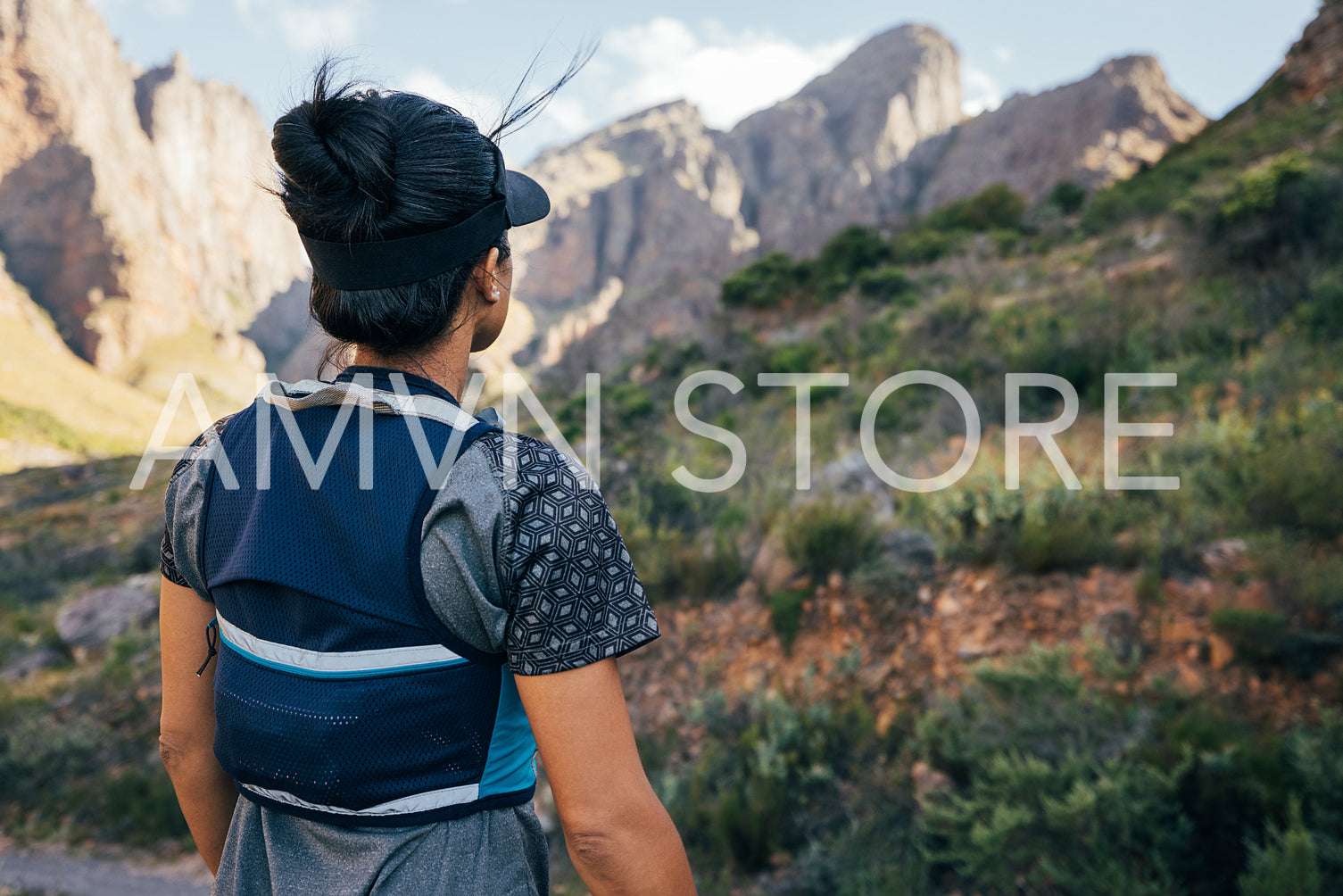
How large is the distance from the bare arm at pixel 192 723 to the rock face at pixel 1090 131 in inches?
1629

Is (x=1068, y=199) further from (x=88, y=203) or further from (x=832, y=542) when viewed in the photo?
(x=88, y=203)

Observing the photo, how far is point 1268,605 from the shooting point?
Answer: 118 inches

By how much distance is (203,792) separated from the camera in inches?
45.8

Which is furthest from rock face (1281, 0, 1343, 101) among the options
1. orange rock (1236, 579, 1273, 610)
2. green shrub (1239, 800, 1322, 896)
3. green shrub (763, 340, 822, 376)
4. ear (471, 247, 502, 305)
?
ear (471, 247, 502, 305)

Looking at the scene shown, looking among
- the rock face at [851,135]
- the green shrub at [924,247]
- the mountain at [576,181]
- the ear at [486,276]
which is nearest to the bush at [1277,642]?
the ear at [486,276]

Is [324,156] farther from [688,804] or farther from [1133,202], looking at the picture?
[1133,202]

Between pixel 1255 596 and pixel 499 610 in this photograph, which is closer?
pixel 499 610

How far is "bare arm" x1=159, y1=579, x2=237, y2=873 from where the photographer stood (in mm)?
1076

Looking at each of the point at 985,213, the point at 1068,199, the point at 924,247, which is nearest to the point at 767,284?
the point at 924,247

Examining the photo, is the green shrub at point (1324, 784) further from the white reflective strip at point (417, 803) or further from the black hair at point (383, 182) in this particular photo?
the black hair at point (383, 182)

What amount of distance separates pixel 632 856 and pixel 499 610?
341mm

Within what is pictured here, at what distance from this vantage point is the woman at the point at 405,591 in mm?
792

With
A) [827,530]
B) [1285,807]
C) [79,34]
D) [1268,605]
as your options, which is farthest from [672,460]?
[79,34]

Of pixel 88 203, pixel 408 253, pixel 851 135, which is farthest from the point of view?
pixel 851 135
